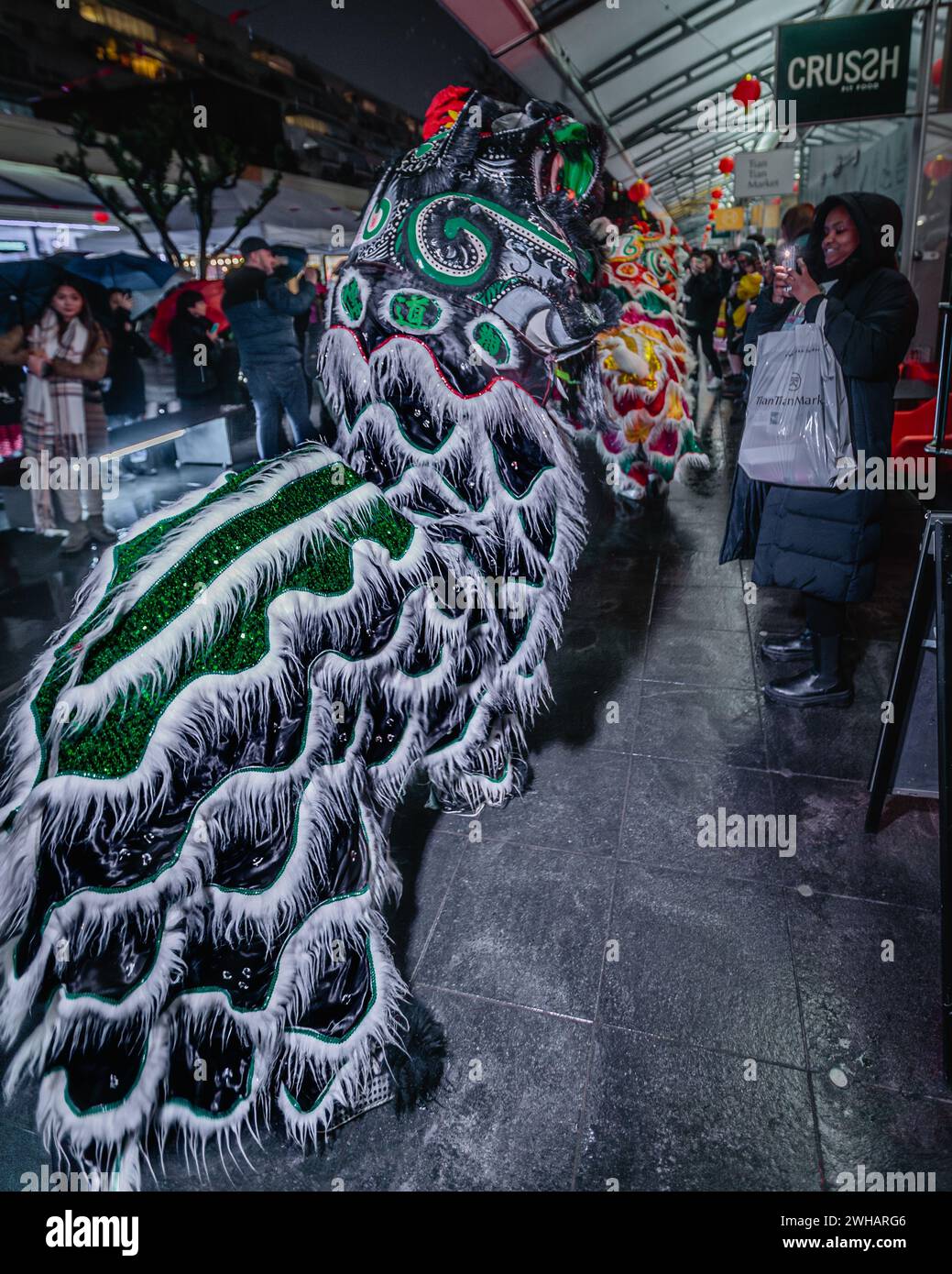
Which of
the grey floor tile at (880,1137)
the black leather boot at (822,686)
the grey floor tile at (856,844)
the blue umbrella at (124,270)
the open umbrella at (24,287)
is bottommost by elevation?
the grey floor tile at (880,1137)

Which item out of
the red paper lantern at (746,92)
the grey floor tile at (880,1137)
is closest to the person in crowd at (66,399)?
the grey floor tile at (880,1137)

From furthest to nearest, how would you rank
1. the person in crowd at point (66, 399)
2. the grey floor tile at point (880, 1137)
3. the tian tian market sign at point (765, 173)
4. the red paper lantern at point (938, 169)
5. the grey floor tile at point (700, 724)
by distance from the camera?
the tian tian market sign at point (765, 173) → the red paper lantern at point (938, 169) → the person in crowd at point (66, 399) → the grey floor tile at point (700, 724) → the grey floor tile at point (880, 1137)

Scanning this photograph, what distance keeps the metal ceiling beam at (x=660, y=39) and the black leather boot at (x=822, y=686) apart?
914 cm

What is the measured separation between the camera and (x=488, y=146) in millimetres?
1610

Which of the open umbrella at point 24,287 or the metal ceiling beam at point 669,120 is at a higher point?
the metal ceiling beam at point 669,120

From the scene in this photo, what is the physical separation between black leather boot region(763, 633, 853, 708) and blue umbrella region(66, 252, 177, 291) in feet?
17.4

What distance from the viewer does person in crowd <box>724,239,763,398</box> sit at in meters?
8.48

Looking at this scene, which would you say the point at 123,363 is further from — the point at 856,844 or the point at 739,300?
the point at 739,300

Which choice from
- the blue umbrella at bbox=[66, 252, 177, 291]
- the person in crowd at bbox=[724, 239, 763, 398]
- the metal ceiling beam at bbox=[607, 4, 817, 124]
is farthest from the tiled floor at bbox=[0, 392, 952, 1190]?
the metal ceiling beam at bbox=[607, 4, 817, 124]

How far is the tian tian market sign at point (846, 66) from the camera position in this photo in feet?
18.8

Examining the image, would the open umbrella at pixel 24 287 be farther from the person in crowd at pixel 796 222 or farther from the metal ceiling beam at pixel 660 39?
the metal ceiling beam at pixel 660 39

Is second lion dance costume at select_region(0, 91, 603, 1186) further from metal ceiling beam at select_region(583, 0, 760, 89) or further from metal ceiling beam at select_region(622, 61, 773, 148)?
metal ceiling beam at select_region(622, 61, 773, 148)

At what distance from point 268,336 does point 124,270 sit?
125cm

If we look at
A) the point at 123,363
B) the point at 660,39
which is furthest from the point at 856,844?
the point at 660,39
